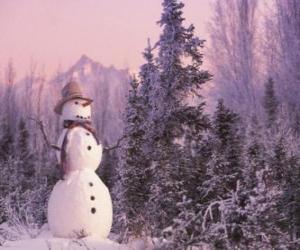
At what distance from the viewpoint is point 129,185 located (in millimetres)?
16062

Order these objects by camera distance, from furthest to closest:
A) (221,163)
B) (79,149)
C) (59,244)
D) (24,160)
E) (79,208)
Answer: (24,160) → (221,163) → (79,149) → (79,208) → (59,244)

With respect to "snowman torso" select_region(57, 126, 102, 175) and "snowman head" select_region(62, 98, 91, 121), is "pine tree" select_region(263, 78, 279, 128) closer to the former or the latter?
"snowman head" select_region(62, 98, 91, 121)

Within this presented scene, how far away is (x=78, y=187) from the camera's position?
31.9 ft

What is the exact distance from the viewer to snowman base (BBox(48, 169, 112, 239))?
9539 mm

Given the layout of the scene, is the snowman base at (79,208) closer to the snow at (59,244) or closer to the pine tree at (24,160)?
the snow at (59,244)

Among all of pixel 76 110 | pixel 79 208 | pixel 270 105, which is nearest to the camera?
pixel 79 208

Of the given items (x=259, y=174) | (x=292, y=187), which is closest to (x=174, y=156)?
(x=292, y=187)

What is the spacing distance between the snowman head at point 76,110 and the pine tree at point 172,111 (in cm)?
418

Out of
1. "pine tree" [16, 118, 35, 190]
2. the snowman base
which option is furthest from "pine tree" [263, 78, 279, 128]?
the snowman base

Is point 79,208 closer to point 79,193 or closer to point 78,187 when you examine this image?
point 79,193

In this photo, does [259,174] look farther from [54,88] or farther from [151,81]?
[54,88]

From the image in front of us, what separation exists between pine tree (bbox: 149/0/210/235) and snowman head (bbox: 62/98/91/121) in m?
4.18

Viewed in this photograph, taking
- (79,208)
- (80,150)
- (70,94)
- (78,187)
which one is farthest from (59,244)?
(70,94)

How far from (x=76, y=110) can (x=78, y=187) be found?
1.60m
